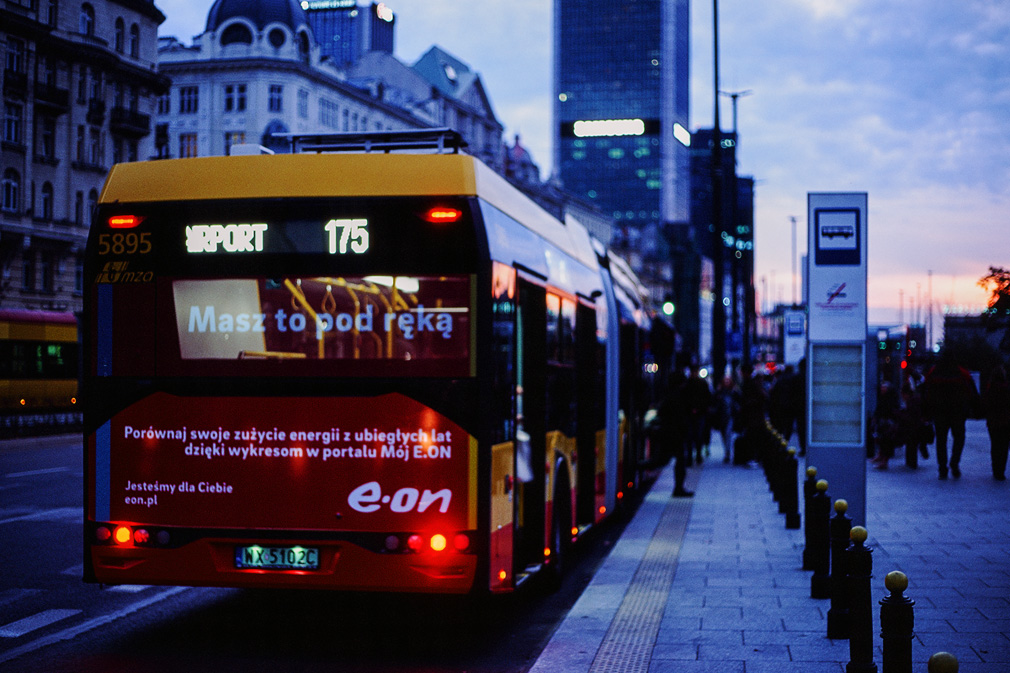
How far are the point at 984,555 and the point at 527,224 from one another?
204 inches

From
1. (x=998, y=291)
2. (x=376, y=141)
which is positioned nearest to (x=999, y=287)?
(x=998, y=291)

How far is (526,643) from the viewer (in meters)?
7.57

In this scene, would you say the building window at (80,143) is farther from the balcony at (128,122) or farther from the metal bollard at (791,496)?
the metal bollard at (791,496)

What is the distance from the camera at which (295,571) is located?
6.70 metres

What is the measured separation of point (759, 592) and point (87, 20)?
5095cm

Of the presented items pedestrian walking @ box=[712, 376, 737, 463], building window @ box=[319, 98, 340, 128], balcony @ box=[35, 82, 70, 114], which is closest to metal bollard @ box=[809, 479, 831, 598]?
pedestrian walking @ box=[712, 376, 737, 463]

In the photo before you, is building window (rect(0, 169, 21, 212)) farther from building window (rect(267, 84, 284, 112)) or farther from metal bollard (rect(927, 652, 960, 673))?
metal bollard (rect(927, 652, 960, 673))

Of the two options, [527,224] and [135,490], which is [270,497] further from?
[527,224]

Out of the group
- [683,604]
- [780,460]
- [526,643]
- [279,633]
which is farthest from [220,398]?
[780,460]

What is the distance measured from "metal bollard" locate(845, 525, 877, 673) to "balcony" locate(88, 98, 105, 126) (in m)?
53.0

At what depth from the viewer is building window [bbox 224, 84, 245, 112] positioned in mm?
77125

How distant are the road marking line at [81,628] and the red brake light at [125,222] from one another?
→ 2515 millimetres

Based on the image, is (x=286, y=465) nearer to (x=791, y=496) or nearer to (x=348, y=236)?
(x=348, y=236)

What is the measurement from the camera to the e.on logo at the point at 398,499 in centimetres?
659
